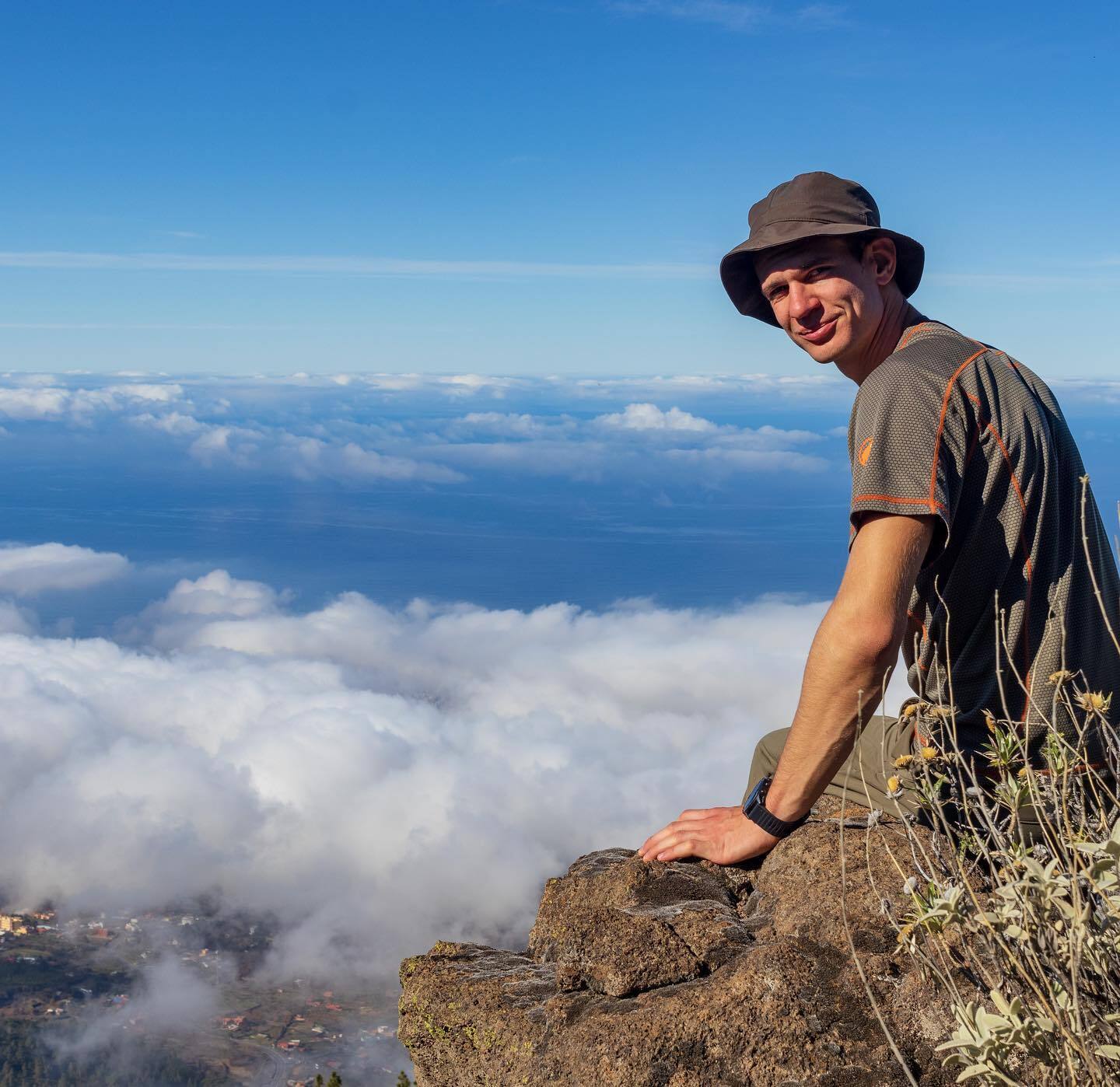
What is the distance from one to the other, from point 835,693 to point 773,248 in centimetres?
145

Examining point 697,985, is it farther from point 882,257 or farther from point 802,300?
point 882,257

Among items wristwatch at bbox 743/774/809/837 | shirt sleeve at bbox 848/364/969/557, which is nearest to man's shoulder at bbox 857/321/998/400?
shirt sleeve at bbox 848/364/969/557

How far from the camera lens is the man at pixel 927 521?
2807 millimetres

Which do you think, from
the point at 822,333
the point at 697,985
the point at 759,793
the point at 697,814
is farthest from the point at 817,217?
the point at 697,985

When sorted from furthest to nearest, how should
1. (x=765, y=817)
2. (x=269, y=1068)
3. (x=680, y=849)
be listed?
(x=269, y=1068), (x=680, y=849), (x=765, y=817)

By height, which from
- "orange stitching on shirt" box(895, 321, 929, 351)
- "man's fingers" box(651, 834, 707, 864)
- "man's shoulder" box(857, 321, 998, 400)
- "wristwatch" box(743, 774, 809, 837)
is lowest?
"man's fingers" box(651, 834, 707, 864)

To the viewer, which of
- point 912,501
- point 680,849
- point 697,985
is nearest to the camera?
point 912,501

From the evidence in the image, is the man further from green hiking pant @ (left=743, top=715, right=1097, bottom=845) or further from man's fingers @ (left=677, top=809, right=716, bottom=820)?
man's fingers @ (left=677, top=809, right=716, bottom=820)

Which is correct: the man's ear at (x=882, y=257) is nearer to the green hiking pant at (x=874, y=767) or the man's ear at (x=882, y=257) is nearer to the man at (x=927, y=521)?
the man at (x=927, y=521)

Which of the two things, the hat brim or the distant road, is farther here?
the distant road

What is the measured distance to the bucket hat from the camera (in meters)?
3.22

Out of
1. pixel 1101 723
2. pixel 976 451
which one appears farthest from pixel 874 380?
pixel 1101 723

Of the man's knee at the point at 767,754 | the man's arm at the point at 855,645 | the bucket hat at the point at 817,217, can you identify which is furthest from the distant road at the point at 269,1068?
the bucket hat at the point at 817,217

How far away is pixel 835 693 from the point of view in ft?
9.64
